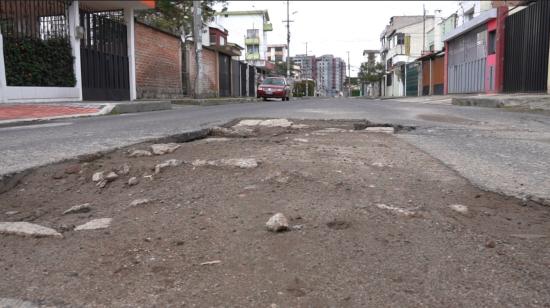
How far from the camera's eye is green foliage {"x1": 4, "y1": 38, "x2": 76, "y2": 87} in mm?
11141

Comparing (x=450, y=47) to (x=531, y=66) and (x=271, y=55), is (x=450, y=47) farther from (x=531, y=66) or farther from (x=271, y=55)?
(x=271, y=55)

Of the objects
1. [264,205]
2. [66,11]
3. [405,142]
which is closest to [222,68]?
[66,11]

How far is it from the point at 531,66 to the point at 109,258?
17.0 metres

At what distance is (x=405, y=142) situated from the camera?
4.76 m

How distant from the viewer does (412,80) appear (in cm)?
4244

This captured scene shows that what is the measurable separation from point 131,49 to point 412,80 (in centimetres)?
3155

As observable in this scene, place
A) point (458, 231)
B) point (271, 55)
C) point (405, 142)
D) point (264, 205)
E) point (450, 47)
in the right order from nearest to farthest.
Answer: point (458, 231)
point (264, 205)
point (405, 142)
point (450, 47)
point (271, 55)

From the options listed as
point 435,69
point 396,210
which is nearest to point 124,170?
point 396,210

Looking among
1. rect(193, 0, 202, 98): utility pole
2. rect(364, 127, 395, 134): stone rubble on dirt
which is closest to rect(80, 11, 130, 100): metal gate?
rect(193, 0, 202, 98): utility pole

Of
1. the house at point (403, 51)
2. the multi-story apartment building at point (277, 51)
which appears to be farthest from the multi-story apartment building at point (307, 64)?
the house at point (403, 51)

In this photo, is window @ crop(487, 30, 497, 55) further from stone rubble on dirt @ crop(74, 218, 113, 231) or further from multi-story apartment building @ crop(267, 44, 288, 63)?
multi-story apartment building @ crop(267, 44, 288, 63)

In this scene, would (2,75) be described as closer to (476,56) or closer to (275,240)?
(275,240)

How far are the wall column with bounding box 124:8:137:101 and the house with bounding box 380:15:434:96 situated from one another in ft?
96.7

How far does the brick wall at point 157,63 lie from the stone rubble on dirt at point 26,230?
15.5 meters
